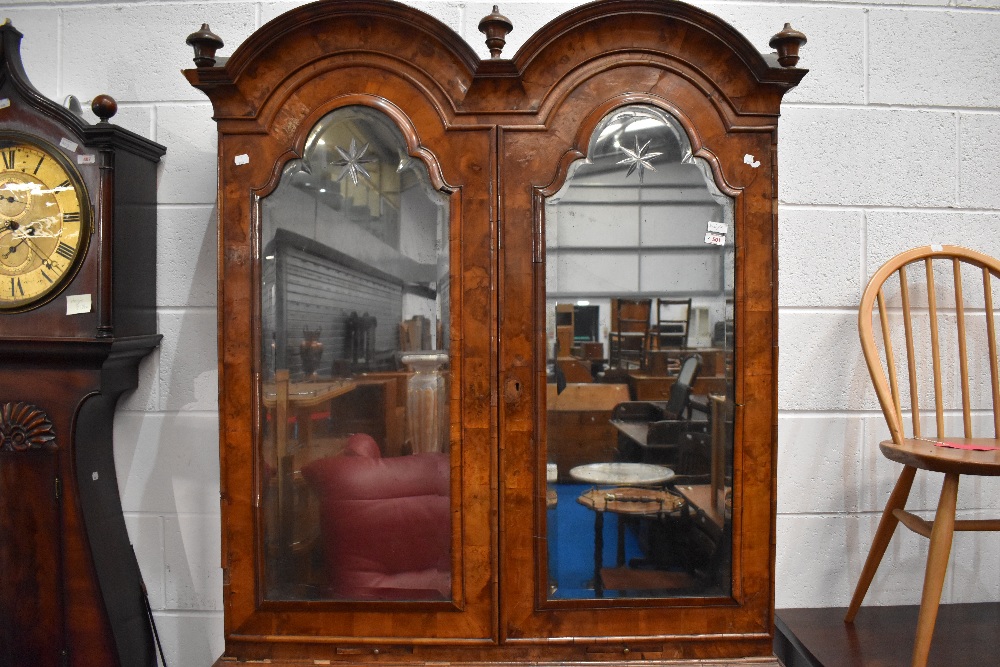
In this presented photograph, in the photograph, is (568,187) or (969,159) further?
(969,159)

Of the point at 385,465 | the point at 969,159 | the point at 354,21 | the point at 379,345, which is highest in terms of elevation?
the point at 354,21

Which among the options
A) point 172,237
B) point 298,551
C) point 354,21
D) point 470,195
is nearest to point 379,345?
point 470,195

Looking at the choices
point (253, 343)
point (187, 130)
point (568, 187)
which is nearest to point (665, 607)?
point (568, 187)

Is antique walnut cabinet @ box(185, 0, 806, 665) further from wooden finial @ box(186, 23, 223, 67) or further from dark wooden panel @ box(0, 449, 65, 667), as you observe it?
dark wooden panel @ box(0, 449, 65, 667)

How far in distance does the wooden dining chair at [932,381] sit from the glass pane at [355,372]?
1.11 metres

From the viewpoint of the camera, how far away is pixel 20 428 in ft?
5.42

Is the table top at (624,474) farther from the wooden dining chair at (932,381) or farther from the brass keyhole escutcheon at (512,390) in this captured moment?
the wooden dining chair at (932,381)

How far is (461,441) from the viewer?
1.41 meters

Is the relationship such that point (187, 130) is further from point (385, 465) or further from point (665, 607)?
point (665, 607)

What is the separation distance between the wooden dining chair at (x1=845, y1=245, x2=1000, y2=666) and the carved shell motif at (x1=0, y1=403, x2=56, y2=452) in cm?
211

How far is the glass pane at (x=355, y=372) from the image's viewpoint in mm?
1421

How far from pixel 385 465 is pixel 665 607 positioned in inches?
27.5

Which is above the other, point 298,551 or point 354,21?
point 354,21

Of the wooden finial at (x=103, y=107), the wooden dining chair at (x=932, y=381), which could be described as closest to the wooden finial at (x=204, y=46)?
the wooden finial at (x=103, y=107)
